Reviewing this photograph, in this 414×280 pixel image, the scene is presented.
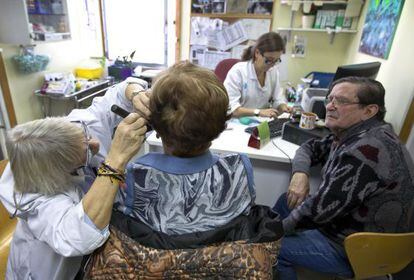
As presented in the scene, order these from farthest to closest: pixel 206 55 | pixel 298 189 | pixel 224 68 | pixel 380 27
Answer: pixel 206 55 < pixel 224 68 < pixel 380 27 < pixel 298 189

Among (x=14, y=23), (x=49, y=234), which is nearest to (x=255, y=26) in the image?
(x=14, y=23)

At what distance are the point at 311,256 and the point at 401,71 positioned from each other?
145 centimetres

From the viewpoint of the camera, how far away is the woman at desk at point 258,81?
6.73 ft

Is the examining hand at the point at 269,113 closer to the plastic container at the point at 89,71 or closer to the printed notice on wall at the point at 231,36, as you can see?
the printed notice on wall at the point at 231,36

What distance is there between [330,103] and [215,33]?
7.36ft

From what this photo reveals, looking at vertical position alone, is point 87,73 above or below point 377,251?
above

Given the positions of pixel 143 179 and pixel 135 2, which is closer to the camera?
pixel 143 179

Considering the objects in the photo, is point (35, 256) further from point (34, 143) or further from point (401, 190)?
point (401, 190)

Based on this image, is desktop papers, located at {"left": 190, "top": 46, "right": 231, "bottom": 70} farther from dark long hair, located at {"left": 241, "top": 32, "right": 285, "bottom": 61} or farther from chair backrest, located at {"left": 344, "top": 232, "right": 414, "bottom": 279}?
chair backrest, located at {"left": 344, "top": 232, "right": 414, "bottom": 279}

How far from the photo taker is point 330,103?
1.34 metres

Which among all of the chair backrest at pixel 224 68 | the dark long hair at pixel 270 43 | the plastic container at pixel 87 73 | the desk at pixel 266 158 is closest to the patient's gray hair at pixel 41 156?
the desk at pixel 266 158

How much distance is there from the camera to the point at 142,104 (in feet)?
3.09

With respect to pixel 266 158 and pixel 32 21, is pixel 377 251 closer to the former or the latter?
pixel 266 158

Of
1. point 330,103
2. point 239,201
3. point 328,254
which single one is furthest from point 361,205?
point 239,201
